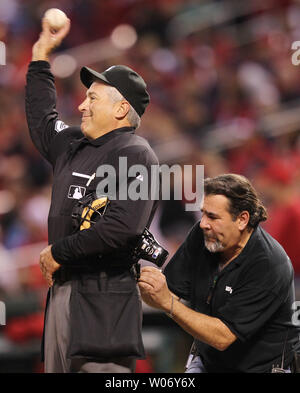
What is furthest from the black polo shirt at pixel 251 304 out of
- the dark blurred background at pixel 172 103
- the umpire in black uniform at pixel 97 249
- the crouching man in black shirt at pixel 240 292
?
the dark blurred background at pixel 172 103

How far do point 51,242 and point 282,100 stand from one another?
340 cm

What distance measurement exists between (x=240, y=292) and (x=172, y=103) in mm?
3408

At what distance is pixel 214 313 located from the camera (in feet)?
9.26

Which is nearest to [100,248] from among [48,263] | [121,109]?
[48,263]

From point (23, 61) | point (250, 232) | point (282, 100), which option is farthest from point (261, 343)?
point (23, 61)

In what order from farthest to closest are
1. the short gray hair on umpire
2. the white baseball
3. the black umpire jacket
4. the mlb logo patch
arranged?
the white baseball
the short gray hair on umpire
the mlb logo patch
the black umpire jacket

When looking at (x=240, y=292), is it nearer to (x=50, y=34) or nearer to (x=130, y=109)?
(x=130, y=109)

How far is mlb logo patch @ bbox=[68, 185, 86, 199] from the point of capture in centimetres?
254

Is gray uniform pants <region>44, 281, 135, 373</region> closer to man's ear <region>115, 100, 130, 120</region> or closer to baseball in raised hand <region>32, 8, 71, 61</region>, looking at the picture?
man's ear <region>115, 100, 130, 120</region>

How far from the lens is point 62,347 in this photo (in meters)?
2.52

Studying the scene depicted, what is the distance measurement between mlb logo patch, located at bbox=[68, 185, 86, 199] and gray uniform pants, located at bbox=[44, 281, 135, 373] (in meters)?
0.30

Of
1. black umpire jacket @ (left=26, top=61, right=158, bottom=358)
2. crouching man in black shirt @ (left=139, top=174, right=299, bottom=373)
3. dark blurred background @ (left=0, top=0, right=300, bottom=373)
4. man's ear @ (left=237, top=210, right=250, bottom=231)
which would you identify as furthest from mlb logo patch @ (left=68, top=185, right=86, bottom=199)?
dark blurred background @ (left=0, top=0, right=300, bottom=373)

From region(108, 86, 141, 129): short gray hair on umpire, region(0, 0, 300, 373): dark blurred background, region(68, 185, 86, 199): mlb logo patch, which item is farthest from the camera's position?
region(0, 0, 300, 373): dark blurred background

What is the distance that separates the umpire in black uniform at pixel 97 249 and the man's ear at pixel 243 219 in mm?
448
